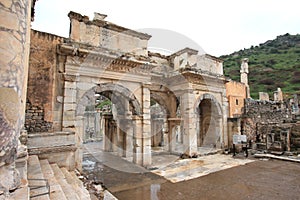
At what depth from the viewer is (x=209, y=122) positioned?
13.2 m

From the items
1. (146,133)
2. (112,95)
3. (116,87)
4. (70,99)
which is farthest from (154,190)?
(112,95)

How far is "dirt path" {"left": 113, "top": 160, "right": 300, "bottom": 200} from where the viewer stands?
525cm

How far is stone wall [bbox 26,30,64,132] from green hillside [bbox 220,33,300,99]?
3375 cm

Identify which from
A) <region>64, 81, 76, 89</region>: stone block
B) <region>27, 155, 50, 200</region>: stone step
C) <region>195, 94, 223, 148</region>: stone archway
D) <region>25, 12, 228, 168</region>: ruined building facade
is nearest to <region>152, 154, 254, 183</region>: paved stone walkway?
<region>25, 12, 228, 168</region>: ruined building facade

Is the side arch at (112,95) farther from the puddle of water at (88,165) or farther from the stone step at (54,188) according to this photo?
the stone step at (54,188)

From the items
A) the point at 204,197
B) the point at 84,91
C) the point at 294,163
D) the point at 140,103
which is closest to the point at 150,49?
the point at 140,103

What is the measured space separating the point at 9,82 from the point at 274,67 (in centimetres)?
5389

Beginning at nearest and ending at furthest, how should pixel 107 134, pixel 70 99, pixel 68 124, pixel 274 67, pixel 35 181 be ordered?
1. pixel 35 181
2. pixel 68 124
3. pixel 70 99
4. pixel 107 134
5. pixel 274 67

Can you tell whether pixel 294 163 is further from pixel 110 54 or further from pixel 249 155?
pixel 110 54

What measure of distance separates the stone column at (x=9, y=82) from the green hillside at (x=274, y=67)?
3609 centimetres

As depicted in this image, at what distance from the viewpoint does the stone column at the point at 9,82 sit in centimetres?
167

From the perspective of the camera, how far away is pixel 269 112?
13633 mm

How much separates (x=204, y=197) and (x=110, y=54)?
6.02 meters

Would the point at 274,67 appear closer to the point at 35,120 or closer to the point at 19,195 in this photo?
the point at 35,120
